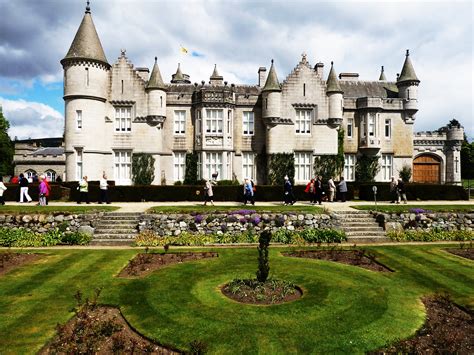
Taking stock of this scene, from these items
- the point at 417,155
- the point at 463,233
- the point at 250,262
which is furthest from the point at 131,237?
the point at 417,155

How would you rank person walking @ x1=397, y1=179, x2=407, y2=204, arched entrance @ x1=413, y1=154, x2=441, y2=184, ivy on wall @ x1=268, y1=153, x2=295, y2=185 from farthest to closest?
arched entrance @ x1=413, y1=154, x2=441, y2=184 < ivy on wall @ x1=268, y1=153, x2=295, y2=185 < person walking @ x1=397, y1=179, x2=407, y2=204

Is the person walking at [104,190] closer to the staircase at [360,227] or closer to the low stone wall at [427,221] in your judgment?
the staircase at [360,227]

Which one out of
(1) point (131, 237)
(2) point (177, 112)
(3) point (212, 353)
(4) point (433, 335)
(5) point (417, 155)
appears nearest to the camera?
(3) point (212, 353)

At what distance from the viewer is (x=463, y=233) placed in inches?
716

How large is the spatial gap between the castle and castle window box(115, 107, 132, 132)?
0.10m

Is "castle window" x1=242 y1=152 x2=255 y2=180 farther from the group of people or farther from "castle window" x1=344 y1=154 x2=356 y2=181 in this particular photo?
the group of people

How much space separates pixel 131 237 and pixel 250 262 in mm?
7161

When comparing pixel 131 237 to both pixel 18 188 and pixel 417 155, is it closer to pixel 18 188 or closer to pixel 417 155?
pixel 18 188

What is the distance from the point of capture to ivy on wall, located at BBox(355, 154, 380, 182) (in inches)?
1468

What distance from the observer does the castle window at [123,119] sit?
34.2 metres

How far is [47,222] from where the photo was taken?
58.6 feet

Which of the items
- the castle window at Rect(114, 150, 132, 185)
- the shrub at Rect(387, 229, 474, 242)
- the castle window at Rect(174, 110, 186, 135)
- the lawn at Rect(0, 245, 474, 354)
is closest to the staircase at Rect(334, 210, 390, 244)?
the shrub at Rect(387, 229, 474, 242)

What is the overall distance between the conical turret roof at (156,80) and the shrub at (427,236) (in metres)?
24.9

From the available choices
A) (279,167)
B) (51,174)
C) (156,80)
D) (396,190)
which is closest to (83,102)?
(156,80)
